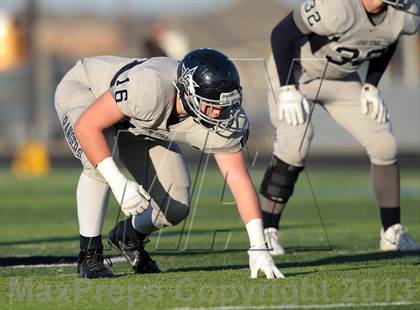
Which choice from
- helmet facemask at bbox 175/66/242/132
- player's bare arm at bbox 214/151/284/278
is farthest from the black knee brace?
helmet facemask at bbox 175/66/242/132

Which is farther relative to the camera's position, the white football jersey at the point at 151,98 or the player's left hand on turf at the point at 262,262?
the white football jersey at the point at 151,98

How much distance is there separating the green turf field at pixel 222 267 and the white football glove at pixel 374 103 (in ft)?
3.07


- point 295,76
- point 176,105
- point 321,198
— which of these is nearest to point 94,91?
point 176,105

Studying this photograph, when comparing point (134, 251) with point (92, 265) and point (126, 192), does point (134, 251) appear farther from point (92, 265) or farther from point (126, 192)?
point (126, 192)

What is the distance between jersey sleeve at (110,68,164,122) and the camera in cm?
556

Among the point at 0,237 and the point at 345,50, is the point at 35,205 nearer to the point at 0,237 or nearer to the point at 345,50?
the point at 0,237

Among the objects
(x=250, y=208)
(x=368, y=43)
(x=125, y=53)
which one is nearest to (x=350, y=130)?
(x=368, y=43)

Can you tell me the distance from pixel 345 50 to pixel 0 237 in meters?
3.45

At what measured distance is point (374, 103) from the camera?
7410 mm

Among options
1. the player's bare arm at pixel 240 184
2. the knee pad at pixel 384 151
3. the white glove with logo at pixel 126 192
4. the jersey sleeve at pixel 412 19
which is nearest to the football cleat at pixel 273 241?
the knee pad at pixel 384 151

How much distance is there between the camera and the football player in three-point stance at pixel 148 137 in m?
5.52

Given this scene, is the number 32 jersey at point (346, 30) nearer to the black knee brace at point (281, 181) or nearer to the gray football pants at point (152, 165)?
the black knee brace at point (281, 181)

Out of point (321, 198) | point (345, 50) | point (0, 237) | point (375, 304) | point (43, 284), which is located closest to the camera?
point (375, 304)

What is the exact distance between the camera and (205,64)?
18.2 ft
